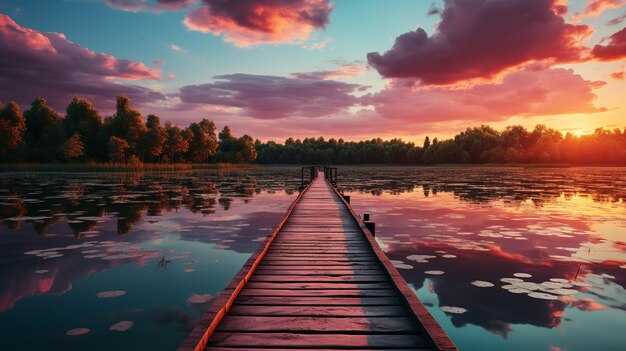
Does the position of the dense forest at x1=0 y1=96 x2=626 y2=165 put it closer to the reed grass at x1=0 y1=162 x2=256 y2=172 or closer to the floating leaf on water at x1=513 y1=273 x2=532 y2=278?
the reed grass at x1=0 y1=162 x2=256 y2=172

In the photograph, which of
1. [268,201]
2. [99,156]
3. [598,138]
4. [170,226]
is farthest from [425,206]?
[598,138]

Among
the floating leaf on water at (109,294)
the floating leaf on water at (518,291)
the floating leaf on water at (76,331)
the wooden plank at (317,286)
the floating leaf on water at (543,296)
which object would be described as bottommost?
the floating leaf on water at (76,331)

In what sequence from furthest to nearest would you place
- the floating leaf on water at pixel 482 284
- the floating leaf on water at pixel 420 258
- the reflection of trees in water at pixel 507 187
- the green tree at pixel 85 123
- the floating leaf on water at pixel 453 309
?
the green tree at pixel 85 123, the reflection of trees in water at pixel 507 187, the floating leaf on water at pixel 420 258, the floating leaf on water at pixel 482 284, the floating leaf on water at pixel 453 309

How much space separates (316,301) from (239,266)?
333cm

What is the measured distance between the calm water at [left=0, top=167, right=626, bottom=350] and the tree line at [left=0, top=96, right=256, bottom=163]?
53.6 metres

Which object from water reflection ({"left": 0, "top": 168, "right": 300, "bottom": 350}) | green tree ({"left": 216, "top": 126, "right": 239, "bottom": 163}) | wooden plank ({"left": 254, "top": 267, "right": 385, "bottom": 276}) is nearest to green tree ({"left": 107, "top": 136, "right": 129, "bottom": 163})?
green tree ({"left": 216, "top": 126, "right": 239, "bottom": 163})

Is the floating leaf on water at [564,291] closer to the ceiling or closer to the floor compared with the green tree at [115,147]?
closer to the floor

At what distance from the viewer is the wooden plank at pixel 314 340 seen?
3.61 metres

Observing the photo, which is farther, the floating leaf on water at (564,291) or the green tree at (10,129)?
the green tree at (10,129)

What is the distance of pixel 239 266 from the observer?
768cm

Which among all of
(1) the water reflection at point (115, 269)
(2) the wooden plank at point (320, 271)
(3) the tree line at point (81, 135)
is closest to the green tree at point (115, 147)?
(3) the tree line at point (81, 135)

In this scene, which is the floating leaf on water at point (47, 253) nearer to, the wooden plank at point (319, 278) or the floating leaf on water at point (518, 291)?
the wooden plank at point (319, 278)

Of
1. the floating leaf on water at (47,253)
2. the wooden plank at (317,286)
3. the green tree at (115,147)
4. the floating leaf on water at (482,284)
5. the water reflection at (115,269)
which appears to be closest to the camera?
the water reflection at (115,269)

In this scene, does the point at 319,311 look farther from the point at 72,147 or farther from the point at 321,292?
the point at 72,147
